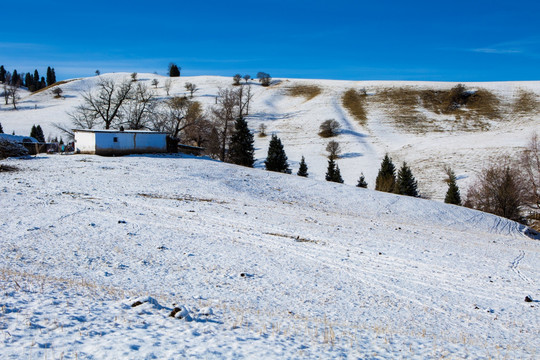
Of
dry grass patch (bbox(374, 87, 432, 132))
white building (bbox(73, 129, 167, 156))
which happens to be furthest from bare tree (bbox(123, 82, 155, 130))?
dry grass patch (bbox(374, 87, 432, 132))

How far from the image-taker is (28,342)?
5.61m

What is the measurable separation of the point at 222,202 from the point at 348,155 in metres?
49.2

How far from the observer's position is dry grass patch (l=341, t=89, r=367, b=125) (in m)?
94.0

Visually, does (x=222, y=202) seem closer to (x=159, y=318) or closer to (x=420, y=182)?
(x=159, y=318)

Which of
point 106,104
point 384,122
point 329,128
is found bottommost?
point 329,128

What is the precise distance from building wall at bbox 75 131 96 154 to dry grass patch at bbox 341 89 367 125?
205 feet

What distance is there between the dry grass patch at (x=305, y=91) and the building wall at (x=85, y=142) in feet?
256

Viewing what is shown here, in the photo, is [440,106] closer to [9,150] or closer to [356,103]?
[356,103]

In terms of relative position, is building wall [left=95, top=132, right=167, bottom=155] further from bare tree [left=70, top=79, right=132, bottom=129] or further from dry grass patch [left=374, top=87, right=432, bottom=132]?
dry grass patch [left=374, top=87, right=432, bottom=132]

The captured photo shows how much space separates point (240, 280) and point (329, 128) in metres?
73.4

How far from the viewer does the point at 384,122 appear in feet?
290

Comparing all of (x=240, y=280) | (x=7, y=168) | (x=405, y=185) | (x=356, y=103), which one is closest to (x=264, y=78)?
(x=356, y=103)

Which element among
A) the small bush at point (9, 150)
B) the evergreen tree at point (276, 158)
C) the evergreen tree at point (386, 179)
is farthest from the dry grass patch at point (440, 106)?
the small bush at point (9, 150)

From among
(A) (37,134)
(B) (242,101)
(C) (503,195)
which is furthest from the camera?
(B) (242,101)
